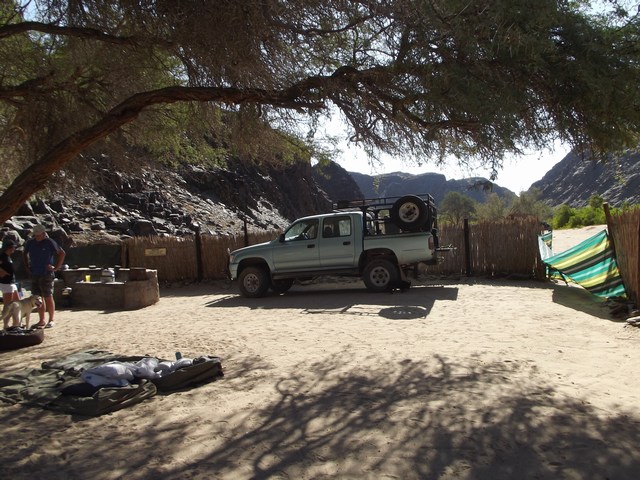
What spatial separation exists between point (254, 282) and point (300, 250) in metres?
1.39

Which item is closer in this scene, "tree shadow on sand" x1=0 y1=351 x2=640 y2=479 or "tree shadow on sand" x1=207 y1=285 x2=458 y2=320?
"tree shadow on sand" x1=0 y1=351 x2=640 y2=479

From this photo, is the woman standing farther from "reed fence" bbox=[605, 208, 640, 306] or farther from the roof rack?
"reed fence" bbox=[605, 208, 640, 306]

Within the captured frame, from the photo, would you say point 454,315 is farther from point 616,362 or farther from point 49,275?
point 49,275

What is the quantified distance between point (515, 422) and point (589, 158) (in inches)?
150

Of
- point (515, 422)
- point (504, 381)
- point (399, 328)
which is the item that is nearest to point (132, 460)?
point (515, 422)

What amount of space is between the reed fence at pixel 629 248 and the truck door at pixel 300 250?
6250mm

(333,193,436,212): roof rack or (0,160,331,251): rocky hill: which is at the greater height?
(0,160,331,251): rocky hill

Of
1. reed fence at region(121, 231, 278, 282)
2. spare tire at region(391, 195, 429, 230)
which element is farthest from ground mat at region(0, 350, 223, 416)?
reed fence at region(121, 231, 278, 282)

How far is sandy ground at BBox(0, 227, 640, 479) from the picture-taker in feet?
11.6

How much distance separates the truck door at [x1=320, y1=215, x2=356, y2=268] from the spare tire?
3.60ft

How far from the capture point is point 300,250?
1305 centimetres

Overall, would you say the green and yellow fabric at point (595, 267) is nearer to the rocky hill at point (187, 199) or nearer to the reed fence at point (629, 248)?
the reed fence at point (629, 248)

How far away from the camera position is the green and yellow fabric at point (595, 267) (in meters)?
9.75

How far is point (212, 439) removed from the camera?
13.2ft
